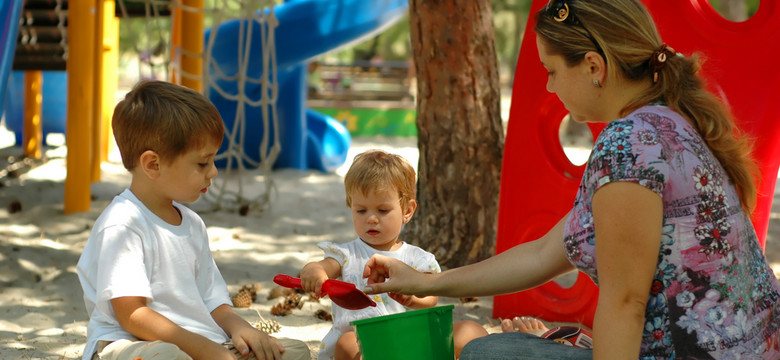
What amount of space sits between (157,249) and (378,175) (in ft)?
2.27

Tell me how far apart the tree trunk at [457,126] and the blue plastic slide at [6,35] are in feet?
6.32

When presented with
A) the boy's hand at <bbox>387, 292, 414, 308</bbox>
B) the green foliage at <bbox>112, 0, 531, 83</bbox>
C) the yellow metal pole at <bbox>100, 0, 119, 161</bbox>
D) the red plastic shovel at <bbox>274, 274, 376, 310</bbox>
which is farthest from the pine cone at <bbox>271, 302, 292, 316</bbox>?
the green foliage at <bbox>112, 0, 531, 83</bbox>

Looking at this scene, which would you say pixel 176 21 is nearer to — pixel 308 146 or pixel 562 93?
pixel 308 146

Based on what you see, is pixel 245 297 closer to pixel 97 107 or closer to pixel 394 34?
pixel 97 107

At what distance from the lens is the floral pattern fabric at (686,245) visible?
65.2 inches

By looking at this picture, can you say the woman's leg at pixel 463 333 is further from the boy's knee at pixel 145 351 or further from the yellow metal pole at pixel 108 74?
the yellow metal pole at pixel 108 74

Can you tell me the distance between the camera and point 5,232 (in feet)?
15.5

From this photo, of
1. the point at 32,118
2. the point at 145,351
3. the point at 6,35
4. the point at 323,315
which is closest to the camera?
the point at 145,351

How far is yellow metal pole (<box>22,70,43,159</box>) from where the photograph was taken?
314 inches

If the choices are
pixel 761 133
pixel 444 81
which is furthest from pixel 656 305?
pixel 444 81

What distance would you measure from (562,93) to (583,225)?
12.5 inches

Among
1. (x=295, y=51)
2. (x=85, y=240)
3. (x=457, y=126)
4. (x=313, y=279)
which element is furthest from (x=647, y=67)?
(x=295, y=51)

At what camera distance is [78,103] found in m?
5.21

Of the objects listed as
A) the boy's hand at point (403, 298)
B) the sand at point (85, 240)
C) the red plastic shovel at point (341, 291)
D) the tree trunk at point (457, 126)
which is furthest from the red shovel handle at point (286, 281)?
the tree trunk at point (457, 126)
